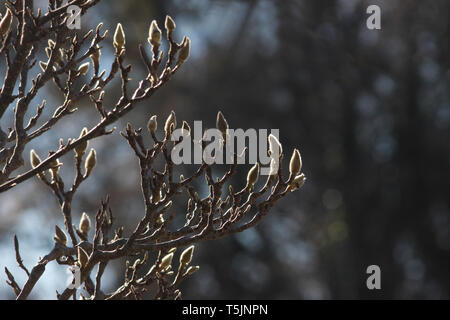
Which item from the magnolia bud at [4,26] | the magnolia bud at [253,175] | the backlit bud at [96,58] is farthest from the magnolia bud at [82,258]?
the magnolia bud at [4,26]

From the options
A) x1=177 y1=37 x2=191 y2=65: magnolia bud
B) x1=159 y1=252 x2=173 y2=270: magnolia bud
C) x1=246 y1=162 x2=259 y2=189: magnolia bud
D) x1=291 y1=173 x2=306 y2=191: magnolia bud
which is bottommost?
x1=159 y1=252 x2=173 y2=270: magnolia bud

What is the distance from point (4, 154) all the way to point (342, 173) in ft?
40.2

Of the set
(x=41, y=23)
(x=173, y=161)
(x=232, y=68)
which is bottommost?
(x=173, y=161)

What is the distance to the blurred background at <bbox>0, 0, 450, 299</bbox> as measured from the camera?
48.9 ft

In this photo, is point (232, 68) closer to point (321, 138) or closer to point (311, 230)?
point (321, 138)

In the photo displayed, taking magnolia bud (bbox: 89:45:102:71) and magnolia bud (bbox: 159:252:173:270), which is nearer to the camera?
magnolia bud (bbox: 89:45:102:71)

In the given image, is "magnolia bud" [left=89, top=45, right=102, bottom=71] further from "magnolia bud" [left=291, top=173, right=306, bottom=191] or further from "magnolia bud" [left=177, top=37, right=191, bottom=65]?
"magnolia bud" [left=291, top=173, right=306, bottom=191]

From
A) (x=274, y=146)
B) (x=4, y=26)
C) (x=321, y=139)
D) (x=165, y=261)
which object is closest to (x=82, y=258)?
(x=165, y=261)

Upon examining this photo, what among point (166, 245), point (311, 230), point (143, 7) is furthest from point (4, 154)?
point (143, 7)

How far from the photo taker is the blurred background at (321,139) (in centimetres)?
1491

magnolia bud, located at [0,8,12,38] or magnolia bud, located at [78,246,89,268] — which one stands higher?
magnolia bud, located at [0,8,12,38]

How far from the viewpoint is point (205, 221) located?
130 inches

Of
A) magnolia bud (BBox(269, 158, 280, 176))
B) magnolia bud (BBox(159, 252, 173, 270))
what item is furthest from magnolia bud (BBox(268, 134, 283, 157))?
magnolia bud (BBox(159, 252, 173, 270))

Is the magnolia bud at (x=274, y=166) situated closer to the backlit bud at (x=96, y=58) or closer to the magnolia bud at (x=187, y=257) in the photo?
the magnolia bud at (x=187, y=257)
